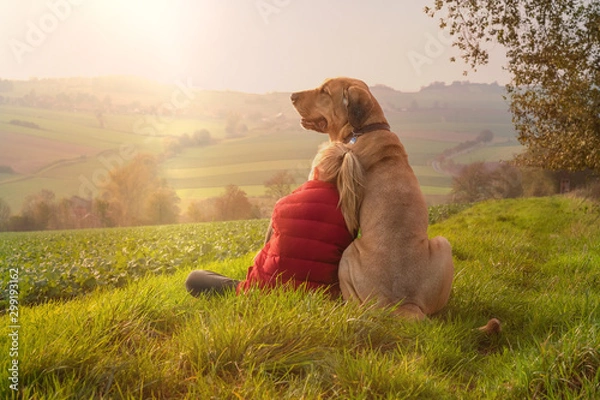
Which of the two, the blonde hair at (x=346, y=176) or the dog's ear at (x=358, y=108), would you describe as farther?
the dog's ear at (x=358, y=108)

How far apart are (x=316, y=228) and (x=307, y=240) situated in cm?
11

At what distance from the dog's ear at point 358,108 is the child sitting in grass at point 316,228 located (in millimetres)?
458

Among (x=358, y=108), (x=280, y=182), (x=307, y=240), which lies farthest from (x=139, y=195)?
(x=307, y=240)

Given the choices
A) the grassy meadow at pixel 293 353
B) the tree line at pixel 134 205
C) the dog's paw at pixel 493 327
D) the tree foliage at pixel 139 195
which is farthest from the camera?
the tree foliage at pixel 139 195

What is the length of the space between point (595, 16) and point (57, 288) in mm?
12981

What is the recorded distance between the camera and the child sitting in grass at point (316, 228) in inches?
152

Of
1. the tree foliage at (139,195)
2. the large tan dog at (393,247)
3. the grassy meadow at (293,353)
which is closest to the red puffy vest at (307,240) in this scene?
the large tan dog at (393,247)

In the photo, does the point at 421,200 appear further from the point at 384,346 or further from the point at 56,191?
the point at 56,191

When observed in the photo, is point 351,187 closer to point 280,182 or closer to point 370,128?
point 370,128

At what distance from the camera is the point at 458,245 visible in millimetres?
7520

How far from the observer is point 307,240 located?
12.7 feet

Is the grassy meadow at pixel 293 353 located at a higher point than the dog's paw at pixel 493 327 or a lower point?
higher

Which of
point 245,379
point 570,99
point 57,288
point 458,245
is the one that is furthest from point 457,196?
point 245,379

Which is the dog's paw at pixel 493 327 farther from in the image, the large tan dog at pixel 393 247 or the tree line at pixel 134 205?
the tree line at pixel 134 205
